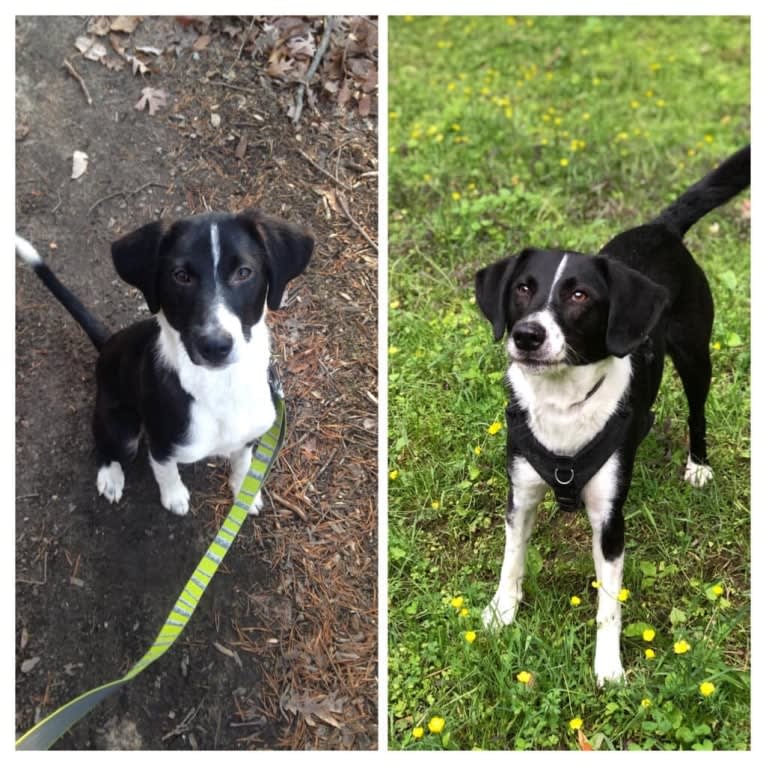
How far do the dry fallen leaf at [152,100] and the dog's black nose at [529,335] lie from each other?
1869 mm

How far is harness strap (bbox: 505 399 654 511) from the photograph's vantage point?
2.59 m

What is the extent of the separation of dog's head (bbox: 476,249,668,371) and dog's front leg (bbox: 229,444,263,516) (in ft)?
3.98

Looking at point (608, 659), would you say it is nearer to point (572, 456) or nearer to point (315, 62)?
point (572, 456)

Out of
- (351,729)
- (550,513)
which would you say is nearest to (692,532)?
(550,513)

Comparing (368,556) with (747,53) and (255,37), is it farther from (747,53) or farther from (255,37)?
(747,53)

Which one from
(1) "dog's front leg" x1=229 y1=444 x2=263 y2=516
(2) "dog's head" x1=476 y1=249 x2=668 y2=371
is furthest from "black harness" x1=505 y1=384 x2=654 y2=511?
(1) "dog's front leg" x1=229 y1=444 x2=263 y2=516

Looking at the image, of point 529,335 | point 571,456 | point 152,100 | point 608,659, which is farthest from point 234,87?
point 608,659

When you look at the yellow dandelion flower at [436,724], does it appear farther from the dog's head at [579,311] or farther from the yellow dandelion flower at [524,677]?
the dog's head at [579,311]

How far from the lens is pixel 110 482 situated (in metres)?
3.15

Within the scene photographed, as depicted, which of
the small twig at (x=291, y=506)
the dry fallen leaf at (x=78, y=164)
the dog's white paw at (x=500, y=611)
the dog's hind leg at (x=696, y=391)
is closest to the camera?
the dog's white paw at (x=500, y=611)

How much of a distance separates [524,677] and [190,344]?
1512 mm

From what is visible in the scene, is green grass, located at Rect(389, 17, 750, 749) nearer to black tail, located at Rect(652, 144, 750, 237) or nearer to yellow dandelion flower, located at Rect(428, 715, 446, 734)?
yellow dandelion flower, located at Rect(428, 715, 446, 734)

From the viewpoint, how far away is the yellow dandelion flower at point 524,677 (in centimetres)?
266

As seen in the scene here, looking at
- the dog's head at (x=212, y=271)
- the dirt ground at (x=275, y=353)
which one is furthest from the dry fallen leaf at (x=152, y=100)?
the dog's head at (x=212, y=271)
